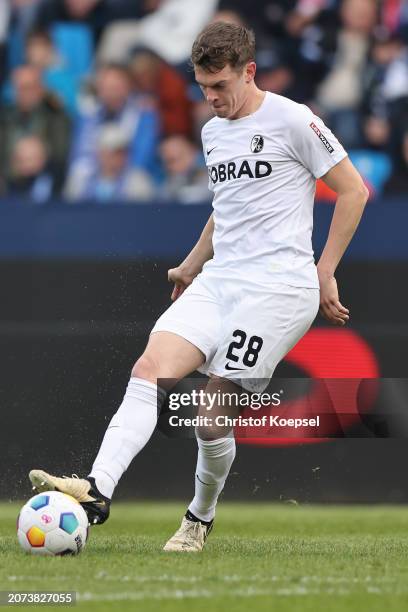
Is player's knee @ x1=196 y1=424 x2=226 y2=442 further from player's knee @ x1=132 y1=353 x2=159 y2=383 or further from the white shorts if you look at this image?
player's knee @ x1=132 y1=353 x2=159 y2=383

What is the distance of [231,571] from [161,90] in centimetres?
609

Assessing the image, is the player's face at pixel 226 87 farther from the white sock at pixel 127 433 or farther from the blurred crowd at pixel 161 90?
the blurred crowd at pixel 161 90

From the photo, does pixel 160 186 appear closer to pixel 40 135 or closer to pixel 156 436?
pixel 40 135

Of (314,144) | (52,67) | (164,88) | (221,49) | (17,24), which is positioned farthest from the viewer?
(17,24)

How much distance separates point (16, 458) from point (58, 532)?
3161 millimetres

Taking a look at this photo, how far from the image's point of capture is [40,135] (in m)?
Answer: 10.0

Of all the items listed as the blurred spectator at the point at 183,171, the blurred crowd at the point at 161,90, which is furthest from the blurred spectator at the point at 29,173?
the blurred spectator at the point at 183,171

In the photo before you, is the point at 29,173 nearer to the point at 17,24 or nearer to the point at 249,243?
the point at 17,24

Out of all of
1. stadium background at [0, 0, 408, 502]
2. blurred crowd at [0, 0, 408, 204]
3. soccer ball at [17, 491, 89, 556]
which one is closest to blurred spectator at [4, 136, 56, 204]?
blurred crowd at [0, 0, 408, 204]

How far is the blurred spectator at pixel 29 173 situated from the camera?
986 cm

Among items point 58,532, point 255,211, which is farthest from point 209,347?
point 58,532

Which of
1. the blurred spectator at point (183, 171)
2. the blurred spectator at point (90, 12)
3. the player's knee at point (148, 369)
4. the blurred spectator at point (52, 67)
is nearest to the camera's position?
the player's knee at point (148, 369)

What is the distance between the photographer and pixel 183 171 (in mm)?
9773

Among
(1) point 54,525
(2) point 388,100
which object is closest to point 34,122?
(2) point 388,100
